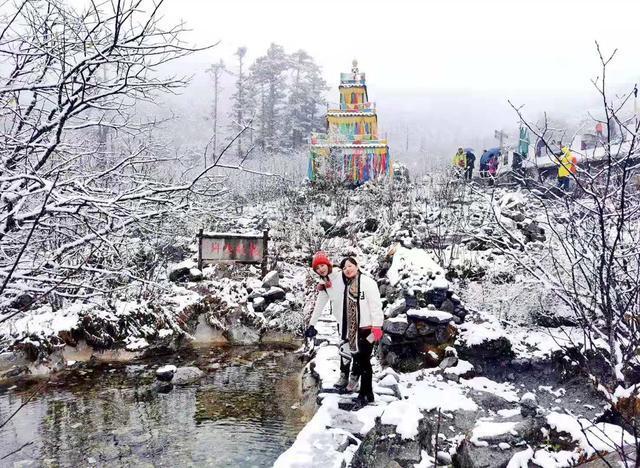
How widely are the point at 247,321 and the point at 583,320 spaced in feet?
28.2

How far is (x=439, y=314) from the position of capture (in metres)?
6.99

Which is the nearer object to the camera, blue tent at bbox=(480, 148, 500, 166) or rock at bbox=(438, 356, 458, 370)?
rock at bbox=(438, 356, 458, 370)

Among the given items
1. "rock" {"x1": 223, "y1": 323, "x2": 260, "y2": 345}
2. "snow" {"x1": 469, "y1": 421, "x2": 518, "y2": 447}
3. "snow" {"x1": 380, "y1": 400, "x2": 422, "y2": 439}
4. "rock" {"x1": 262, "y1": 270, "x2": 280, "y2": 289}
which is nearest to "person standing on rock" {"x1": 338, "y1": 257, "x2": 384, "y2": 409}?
"snow" {"x1": 380, "y1": 400, "x2": 422, "y2": 439}

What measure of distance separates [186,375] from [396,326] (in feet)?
11.7

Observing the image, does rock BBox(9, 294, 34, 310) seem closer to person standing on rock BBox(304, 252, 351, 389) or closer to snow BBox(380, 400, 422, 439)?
person standing on rock BBox(304, 252, 351, 389)

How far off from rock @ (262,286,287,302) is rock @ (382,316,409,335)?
5.02 metres

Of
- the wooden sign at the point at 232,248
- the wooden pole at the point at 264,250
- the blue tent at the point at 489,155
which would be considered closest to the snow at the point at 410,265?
the wooden pole at the point at 264,250

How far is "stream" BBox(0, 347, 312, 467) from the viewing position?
5.23 metres

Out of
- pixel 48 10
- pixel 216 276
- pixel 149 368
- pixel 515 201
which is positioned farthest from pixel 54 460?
pixel 515 201

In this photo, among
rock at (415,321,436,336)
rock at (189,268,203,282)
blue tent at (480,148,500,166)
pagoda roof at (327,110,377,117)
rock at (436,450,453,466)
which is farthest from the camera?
pagoda roof at (327,110,377,117)

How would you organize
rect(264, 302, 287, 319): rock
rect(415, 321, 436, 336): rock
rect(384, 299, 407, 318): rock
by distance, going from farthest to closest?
rect(264, 302, 287, 319): rock, rect(384, 299, 407, 318): rock, rect(415, 321, 436, 336): rock

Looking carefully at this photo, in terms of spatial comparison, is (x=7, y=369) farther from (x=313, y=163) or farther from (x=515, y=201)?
(x=313, y=163)

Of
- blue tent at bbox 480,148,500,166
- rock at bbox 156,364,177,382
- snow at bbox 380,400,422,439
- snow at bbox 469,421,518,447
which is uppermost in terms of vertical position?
blue tent at bbox 480,148,500,166

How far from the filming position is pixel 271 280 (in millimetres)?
12234
